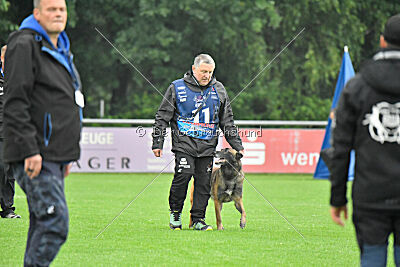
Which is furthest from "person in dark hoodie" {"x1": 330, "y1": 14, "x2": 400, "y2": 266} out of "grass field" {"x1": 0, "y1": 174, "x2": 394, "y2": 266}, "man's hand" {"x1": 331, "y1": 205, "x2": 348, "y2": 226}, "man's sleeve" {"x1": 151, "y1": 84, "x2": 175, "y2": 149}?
"man's sleeve" {"x1": 151, "y1": 84, "x2": 175, "y2": 149}

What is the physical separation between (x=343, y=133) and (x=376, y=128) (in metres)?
0.17

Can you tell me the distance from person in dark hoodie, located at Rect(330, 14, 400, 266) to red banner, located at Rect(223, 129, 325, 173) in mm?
15775

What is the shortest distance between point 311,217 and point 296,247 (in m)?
3.08

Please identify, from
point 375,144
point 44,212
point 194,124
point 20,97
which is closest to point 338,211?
point 375,144

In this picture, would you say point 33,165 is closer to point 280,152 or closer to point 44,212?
point 44,212

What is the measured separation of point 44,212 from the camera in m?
4.38

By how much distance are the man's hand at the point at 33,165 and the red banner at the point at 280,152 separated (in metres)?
15.5

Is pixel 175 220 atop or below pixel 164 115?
below

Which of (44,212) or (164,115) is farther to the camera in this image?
(164,115)

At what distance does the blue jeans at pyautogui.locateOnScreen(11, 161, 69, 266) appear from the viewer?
4.39 meters

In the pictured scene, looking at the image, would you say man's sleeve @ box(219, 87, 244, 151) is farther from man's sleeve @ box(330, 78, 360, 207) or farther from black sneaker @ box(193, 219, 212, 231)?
man's sleeve @ box(330, 78, 360, 207)

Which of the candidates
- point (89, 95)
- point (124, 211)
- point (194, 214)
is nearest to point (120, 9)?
point (89, 95)

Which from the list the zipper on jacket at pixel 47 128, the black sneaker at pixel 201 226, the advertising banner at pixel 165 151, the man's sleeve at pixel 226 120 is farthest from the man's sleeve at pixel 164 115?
the advertising banner at pixel 165 151

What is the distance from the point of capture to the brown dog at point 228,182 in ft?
30.4
